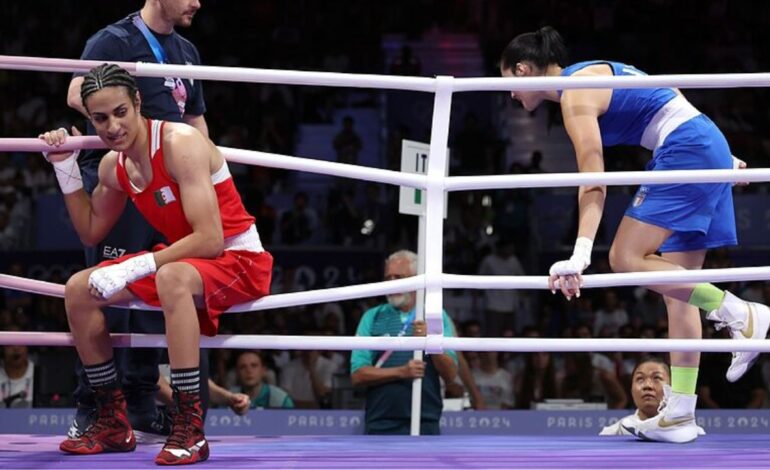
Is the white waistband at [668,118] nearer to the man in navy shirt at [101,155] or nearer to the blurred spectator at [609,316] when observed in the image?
the man in navy shirt at [101,155]

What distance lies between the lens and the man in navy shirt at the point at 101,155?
3.99 m

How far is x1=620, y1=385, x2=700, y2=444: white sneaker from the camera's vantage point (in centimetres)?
390

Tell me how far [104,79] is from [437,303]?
1.20 meters

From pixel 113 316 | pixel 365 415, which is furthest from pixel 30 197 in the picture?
pixel 113 316

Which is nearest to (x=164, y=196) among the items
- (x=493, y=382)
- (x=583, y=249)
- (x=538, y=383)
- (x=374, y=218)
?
(x=583, y=249)

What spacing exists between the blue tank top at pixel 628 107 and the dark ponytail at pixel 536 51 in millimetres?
63

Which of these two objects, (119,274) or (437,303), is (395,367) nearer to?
(437,303)

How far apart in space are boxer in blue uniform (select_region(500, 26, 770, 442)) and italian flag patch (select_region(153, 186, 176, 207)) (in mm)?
1177

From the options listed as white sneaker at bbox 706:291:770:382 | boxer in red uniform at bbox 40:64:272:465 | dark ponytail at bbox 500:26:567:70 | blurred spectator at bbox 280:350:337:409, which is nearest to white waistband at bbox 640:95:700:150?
dark ponytail at bbox 500:26:567:70

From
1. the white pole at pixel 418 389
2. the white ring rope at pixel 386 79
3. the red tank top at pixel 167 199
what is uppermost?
the white ring rope at pixel 386 79

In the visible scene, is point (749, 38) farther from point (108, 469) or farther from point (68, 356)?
point (108, 469)

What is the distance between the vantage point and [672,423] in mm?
3938

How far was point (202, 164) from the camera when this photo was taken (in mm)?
3434

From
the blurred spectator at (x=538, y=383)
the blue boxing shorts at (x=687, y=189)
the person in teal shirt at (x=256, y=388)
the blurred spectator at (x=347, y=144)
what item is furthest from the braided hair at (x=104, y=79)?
the blurred spectator at (x=347, y=144)
